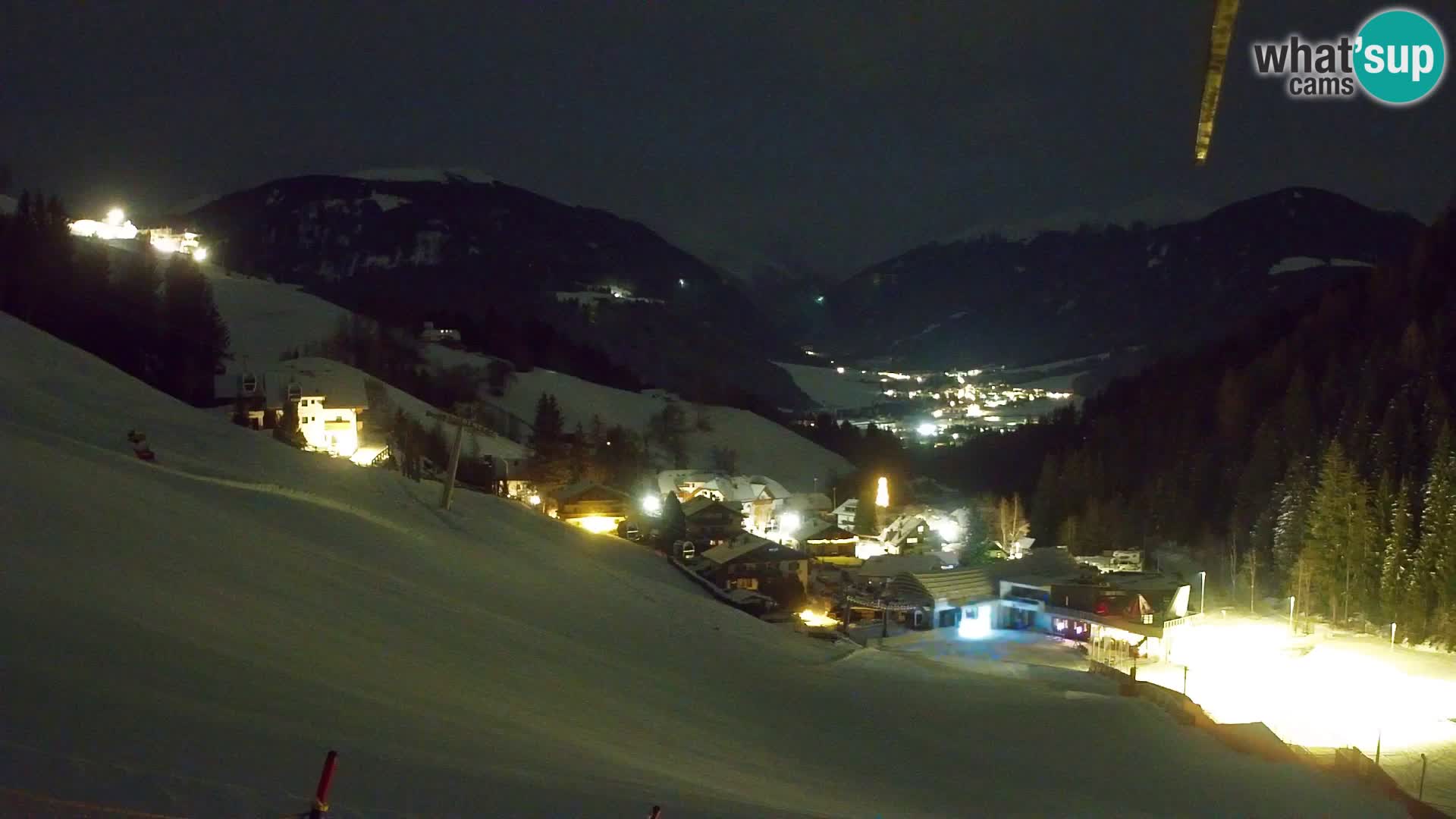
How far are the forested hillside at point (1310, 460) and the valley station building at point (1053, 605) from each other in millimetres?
5510

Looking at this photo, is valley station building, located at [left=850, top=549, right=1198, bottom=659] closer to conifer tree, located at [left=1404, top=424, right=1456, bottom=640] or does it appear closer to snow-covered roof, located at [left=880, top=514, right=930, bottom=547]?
conifer tree, located at [left=1404, top=424, right=1456, bottom=640]

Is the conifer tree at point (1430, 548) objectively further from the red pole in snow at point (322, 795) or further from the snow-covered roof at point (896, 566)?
the red pole in snow at point (322, 795)

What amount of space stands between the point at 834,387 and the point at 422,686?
15615 cm

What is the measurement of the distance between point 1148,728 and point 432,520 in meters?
12.8

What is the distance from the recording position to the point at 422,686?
26.0ft

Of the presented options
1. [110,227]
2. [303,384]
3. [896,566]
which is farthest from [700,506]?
[110,227]

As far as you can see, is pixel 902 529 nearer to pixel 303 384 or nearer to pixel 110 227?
pixel 303 384

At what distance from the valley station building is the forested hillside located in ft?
18.1

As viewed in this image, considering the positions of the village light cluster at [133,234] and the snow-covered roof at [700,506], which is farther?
the village light cluster at [133,234]

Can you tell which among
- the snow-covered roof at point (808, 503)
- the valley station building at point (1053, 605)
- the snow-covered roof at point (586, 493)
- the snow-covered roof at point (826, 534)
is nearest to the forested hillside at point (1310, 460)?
the valley station building at point (1053, 605)

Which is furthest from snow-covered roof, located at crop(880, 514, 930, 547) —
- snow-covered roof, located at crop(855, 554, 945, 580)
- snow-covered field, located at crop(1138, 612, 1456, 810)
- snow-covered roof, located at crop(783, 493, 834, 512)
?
snow-covered field, located at crop(1138, 612, 1456, 810)

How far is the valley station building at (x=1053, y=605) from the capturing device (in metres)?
27.7

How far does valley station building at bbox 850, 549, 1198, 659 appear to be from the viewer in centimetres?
2773

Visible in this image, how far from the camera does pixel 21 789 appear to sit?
3811mm
